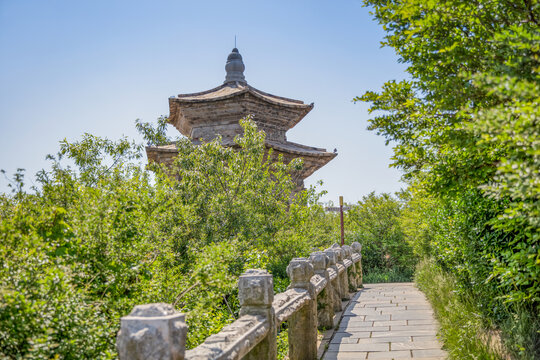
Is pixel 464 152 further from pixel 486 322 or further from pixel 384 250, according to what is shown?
pixel 384 250

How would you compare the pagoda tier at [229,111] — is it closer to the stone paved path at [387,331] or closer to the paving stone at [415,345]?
the stone paved path at [387,331]

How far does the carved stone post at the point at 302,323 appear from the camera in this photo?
5.67 meters

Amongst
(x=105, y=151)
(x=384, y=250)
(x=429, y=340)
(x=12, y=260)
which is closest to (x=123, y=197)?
(x=12, y=260)

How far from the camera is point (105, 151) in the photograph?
1223cm

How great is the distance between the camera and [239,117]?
47.6 feet

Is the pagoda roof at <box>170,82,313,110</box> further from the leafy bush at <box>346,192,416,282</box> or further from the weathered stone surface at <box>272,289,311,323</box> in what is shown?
the weathered stone surface at <box>272,289,311,323</box>

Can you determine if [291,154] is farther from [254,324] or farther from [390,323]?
[254,324]

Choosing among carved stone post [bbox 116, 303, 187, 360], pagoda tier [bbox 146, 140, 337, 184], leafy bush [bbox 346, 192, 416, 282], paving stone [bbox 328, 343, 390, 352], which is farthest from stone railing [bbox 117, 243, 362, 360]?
leafy bush [bbox 346, 192, 416, 282]

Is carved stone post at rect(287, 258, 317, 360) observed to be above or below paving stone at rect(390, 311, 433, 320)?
above

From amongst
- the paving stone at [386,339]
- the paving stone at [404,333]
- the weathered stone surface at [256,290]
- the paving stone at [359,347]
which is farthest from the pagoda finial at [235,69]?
the weathered stone surface at [256,290]

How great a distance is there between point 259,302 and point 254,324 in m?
0.26

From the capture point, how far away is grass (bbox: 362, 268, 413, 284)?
15.4 m

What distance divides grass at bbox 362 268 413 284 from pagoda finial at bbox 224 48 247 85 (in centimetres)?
804

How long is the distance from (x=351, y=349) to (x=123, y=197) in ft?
13.1
